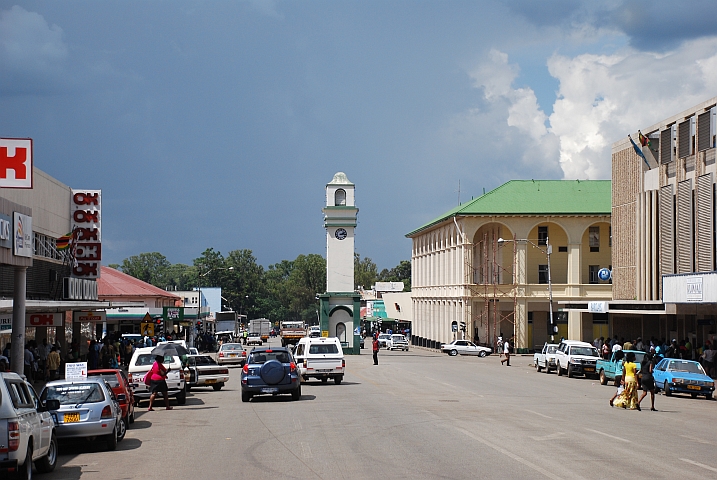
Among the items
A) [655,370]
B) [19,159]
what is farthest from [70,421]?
[655,370]

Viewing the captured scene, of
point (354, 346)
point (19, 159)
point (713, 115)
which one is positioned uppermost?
point (713, 115)

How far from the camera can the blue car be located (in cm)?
3328

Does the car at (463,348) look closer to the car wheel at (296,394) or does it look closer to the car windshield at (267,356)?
the car windshield at (267,356)

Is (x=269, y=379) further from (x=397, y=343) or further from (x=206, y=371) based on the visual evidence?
(x=397, y=343)

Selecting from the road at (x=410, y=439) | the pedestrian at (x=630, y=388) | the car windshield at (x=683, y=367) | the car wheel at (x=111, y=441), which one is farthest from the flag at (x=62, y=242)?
the car windshield at (x=683, y=367)

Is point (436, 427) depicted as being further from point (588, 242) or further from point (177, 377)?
point (588, 242)

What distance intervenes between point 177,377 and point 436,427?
10826mm

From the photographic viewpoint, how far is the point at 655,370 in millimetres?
35969

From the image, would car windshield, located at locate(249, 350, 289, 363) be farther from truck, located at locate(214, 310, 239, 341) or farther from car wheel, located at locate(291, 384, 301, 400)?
truck, located at locate(214, 310, 239, 341)

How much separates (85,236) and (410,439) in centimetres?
3007

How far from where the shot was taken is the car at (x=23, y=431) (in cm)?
1283

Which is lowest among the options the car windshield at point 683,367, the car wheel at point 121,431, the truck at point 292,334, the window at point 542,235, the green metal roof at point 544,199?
the truck at point 292,334

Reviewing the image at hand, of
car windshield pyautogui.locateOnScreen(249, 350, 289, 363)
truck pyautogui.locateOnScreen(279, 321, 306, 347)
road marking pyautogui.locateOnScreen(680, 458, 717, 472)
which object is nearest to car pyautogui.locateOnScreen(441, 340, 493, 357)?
truck pyautogui.locateOnScreen(279, 321, 306, 347)

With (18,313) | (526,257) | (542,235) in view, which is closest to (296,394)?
(18,313)
